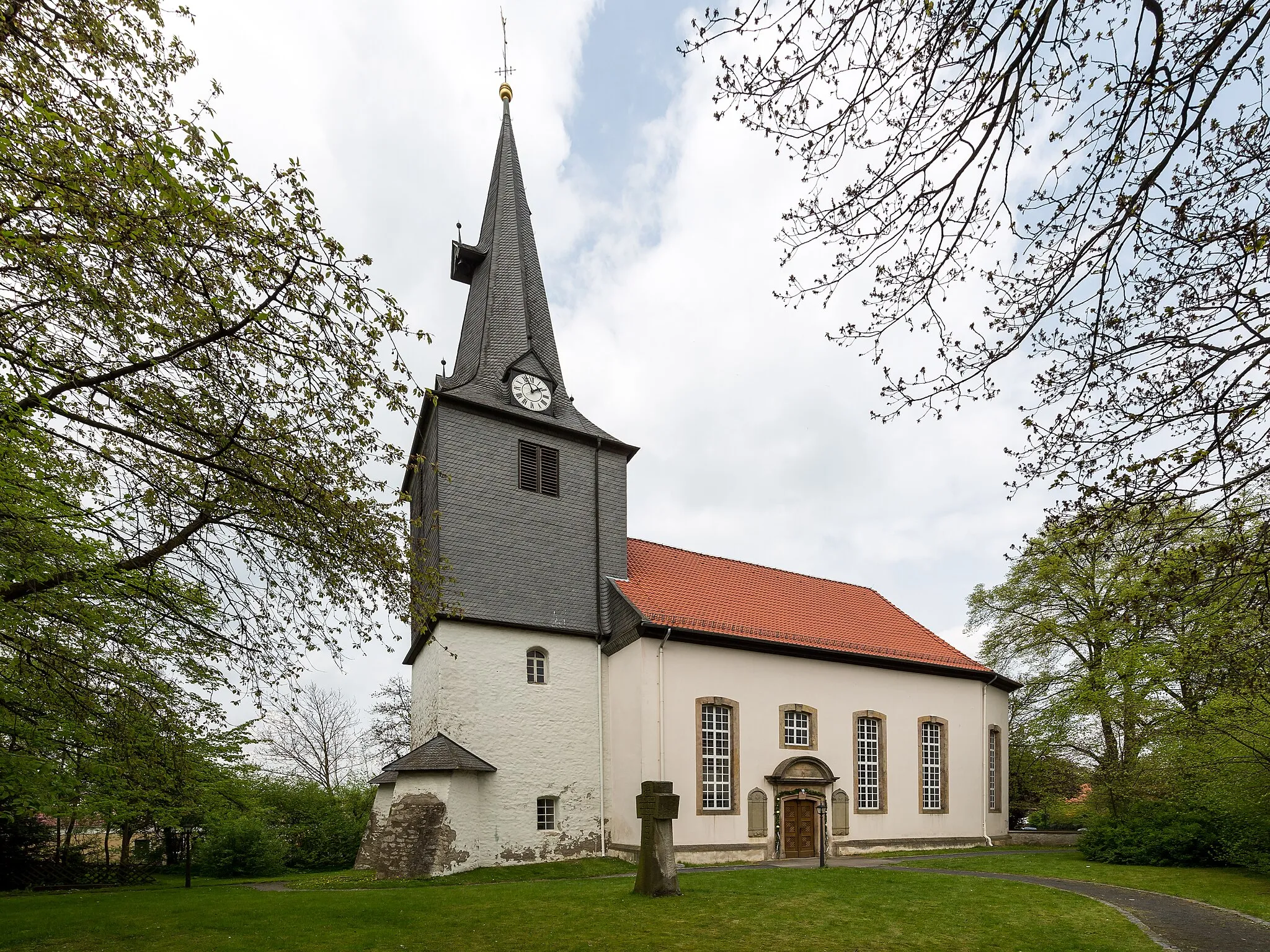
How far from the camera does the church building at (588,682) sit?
16.4 metres

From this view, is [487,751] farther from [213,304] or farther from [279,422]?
[213,304]

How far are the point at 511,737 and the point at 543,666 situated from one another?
1823 millimetres

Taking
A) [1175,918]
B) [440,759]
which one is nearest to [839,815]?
[1175,918]

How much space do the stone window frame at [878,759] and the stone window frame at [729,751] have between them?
4047 millimetres

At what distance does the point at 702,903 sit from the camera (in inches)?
414

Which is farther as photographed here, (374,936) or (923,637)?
(923,637)

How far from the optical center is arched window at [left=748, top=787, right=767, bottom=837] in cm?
1795

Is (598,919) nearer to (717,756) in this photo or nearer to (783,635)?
(717,756)

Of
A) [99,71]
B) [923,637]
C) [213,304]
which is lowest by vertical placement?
[923,637]

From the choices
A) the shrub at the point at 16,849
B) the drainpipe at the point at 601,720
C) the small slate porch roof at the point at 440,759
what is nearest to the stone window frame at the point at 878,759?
the drainpipe at the point at 601,720

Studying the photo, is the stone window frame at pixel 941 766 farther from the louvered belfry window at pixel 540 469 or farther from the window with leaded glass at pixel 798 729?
the louvered belfry window at pixel 540 469

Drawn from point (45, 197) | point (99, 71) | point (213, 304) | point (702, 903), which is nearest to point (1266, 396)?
point (213, 304)

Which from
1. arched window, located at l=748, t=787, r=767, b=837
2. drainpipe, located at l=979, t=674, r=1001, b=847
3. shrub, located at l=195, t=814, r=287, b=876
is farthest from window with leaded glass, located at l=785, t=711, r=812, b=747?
shrub, located at l=195, t=814, r=287, b=876

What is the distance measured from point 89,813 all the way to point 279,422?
426 inches
